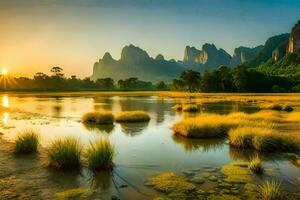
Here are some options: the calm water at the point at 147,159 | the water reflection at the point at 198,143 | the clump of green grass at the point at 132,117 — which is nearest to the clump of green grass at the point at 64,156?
the calm water at the point at 147,159

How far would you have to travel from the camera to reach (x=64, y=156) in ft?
53.0

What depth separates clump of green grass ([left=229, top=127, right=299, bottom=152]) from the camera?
21.2 m

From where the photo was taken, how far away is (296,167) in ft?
54.5

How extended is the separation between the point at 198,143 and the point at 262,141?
188 inches

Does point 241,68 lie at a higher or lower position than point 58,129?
higher

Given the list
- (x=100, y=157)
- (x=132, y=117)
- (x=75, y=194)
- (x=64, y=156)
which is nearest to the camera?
(x=75, y=194)

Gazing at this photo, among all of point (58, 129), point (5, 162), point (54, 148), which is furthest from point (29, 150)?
point (58, 129)

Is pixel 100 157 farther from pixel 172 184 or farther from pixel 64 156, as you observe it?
pixel 172 184

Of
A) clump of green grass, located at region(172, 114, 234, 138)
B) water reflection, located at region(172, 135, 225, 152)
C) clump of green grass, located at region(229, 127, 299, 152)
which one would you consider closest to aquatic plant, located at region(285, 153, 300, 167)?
clump of green grass, located at region(229, 127, 299, 152)

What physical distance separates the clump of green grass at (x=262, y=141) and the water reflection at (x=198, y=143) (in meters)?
1.39

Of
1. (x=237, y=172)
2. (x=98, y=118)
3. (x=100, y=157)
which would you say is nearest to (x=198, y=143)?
(x=237, y=172)

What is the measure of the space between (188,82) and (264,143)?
129 metres

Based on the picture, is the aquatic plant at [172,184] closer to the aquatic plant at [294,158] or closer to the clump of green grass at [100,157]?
the clump of green grass at [100,157]

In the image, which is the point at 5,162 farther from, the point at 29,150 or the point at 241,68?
the point at 241,68
